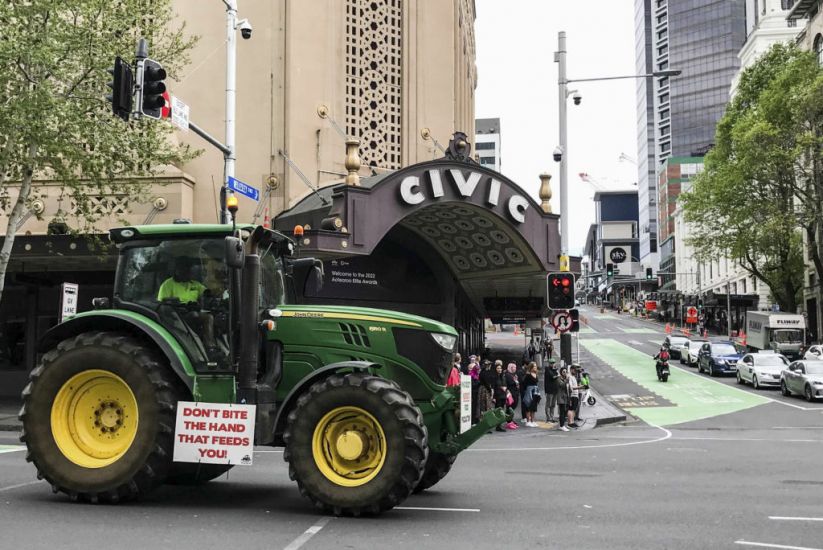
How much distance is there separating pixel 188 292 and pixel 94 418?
163 cm

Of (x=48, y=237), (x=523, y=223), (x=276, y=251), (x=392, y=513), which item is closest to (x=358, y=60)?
(x=523, y=223)

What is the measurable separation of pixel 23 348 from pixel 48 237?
857cm

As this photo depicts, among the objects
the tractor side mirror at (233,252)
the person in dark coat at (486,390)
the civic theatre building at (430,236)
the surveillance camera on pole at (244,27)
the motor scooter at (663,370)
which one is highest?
the surveillance camera on pole at (244,27)

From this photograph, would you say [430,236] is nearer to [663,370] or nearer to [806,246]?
[663,370]

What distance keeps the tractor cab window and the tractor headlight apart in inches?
83.8

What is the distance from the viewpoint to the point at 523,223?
25.6m

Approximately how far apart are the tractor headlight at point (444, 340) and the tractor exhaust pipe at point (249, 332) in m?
1.81

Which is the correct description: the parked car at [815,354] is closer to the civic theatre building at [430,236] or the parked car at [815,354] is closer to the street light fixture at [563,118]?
the civic theatre building at [430,236]

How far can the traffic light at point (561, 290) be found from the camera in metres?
21.4

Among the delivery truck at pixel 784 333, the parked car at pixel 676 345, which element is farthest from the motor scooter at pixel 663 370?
the delivery truck at pixel 784 333

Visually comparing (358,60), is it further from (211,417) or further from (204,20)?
(211,417)

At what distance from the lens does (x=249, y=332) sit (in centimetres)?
844

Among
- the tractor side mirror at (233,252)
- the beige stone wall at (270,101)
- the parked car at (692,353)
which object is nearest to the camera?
the tractor side mirror at (233,252)

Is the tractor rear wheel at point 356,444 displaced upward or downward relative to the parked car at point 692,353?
upward
